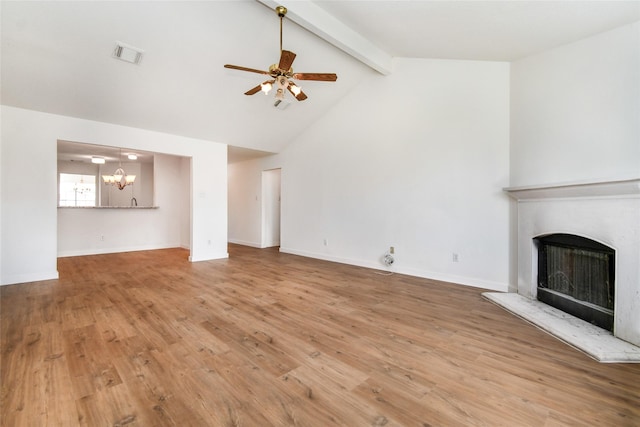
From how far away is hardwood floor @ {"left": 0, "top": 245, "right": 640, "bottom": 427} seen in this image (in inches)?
58.5

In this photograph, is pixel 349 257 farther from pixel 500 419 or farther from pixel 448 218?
pixel 500 419

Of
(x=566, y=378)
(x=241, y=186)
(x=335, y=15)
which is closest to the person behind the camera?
(x=566, y=378)

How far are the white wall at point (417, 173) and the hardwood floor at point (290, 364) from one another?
1.02 metres

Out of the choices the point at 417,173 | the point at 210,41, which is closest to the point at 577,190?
the point at 417,173

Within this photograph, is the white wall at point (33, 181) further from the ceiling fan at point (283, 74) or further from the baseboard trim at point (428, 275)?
the baseboard trim at point (428, 275)

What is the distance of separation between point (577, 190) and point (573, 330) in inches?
52.1

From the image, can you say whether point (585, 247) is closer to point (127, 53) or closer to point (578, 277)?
point (578, 277)

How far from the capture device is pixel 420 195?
14.5 ft

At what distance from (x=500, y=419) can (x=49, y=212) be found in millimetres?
5958

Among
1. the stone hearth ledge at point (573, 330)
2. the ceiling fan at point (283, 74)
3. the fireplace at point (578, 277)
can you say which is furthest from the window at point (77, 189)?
the fireplace at point (578, 277)

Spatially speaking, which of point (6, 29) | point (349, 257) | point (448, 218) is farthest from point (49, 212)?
point (448, 218)

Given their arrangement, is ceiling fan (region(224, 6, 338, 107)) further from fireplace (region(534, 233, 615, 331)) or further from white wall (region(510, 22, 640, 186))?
fireplace (region(534, 233, 615, 331))

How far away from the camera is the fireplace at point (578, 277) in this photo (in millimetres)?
2504

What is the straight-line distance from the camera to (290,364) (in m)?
1.95
